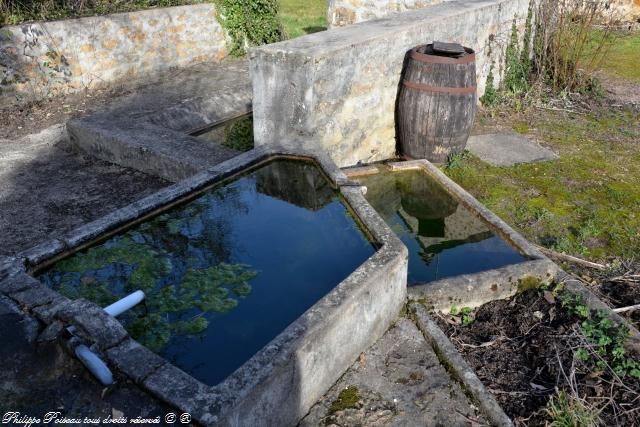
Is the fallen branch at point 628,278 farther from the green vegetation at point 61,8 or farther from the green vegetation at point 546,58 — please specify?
the green vegetation at point 61,8

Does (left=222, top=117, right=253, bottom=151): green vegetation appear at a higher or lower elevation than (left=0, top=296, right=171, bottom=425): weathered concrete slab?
lower

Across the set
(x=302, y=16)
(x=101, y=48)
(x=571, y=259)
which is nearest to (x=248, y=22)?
(x=101, y=48)

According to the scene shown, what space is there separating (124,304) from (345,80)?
9.28ft

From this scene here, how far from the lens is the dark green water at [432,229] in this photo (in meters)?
3.41

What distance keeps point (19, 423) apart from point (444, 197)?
3.17 meters

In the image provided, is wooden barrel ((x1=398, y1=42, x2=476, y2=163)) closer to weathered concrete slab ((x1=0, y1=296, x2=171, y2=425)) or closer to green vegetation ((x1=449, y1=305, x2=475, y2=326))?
green vegetation ((x1=449, y1=305, x2=475, y2=326))

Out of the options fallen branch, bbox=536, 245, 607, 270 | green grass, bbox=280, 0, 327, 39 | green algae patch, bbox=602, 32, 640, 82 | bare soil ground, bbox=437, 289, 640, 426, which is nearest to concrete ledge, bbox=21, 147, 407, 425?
bare soil ground, bbox=437, 289, 640, 426

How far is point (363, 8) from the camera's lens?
25.6ft

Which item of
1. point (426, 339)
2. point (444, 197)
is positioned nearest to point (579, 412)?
point (426, 339)

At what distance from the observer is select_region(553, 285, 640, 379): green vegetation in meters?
2.62

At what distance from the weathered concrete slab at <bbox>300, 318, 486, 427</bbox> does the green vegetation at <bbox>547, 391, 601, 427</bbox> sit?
0.32 m

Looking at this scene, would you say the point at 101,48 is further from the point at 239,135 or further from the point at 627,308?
the point at 627,308

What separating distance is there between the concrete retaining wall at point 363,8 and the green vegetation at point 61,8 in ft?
7.15

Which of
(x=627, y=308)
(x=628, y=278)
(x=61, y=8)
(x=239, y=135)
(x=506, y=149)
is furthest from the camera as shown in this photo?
(x=61, y=8)
